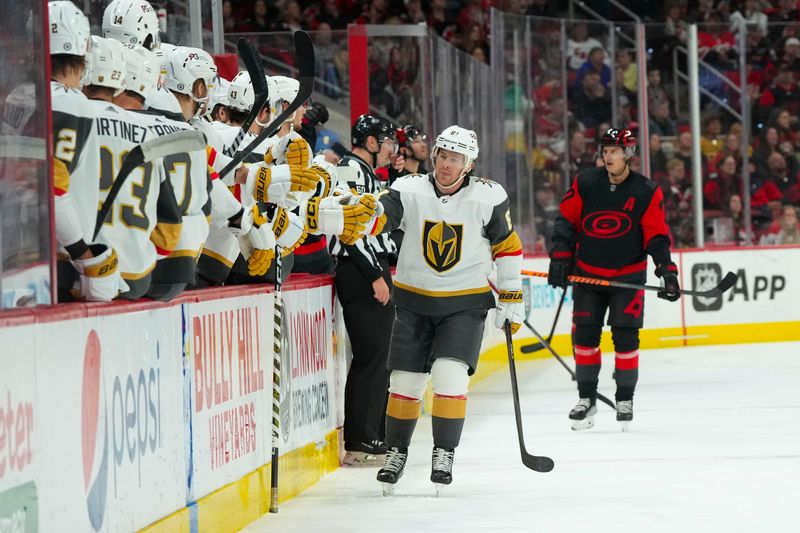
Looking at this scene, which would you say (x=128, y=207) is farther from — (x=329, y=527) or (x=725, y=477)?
(x=725, y=477)

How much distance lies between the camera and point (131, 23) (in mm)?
4480

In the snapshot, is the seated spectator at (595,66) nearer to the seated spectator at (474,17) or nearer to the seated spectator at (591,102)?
the seated spectator at (591,102)

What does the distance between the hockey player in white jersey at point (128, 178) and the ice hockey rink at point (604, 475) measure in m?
1.14

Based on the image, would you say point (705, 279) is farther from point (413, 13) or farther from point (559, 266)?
point (559, 266)

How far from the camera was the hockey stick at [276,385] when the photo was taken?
4.82 m

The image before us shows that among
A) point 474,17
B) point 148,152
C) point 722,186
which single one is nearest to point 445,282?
point 148,152

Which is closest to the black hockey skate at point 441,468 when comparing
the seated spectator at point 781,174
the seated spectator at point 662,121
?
the seated spectator at point 662,121

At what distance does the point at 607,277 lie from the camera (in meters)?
6.98

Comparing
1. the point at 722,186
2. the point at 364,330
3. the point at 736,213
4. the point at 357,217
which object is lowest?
the point at 364,330

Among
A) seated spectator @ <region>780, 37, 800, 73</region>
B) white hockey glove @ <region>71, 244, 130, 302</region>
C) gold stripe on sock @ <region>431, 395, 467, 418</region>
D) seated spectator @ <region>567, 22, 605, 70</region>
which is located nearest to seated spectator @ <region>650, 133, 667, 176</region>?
seated spectator @ <region>567, 22, 605, 70</region>

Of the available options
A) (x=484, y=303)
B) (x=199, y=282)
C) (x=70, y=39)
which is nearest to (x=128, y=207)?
(x=70, y=39)

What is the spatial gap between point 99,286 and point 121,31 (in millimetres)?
1185

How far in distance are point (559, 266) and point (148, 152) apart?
12.5 ft

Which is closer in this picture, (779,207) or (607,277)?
(607,277)
